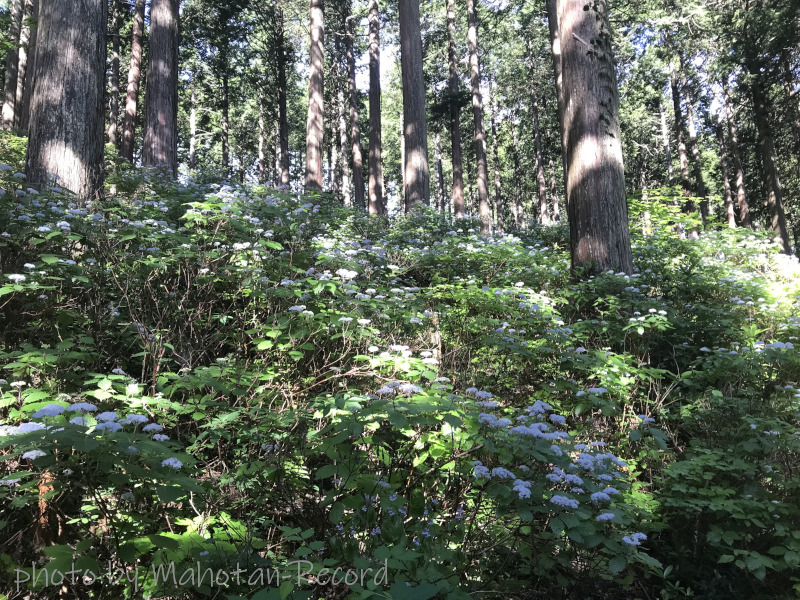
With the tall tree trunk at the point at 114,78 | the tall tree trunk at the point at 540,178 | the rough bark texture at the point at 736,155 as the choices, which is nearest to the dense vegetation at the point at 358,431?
the tall tree trunk at the point at 114,78

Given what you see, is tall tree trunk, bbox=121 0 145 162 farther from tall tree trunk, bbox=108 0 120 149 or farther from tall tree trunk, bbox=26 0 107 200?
tall tree trunk, bbox=26 0 107 200

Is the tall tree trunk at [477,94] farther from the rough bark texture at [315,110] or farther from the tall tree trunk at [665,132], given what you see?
the tall tree trunk at [665,132]

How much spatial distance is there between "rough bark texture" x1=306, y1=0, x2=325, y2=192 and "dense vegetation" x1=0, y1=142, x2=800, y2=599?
291 inches

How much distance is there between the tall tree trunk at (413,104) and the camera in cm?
1107

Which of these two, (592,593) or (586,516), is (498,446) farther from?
(592,593)

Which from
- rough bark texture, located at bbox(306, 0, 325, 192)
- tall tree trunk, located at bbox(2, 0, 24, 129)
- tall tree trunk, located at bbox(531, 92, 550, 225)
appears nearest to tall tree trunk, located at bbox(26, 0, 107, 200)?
rough bark texture, located at bbox(306, 0, 325, 192)

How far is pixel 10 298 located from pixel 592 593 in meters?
4.31

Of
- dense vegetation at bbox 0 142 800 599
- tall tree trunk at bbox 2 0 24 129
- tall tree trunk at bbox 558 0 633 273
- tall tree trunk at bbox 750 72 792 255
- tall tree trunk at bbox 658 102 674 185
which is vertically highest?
tall tree trunk at bbox 658 102 674 185

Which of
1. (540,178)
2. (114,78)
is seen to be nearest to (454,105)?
(540,178)

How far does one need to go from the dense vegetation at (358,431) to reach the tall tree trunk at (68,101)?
0.57m

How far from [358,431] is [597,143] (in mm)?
4888

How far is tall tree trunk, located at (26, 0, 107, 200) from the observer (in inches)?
189

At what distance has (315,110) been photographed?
39.8 feet

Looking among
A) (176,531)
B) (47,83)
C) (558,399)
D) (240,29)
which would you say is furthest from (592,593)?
(240,29)
